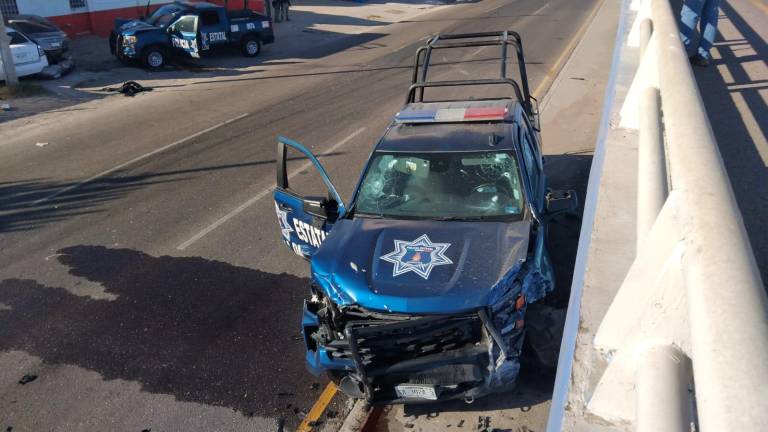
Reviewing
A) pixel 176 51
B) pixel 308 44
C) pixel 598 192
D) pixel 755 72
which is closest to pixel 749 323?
pixel 598 192

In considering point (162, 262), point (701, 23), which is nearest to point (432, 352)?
point (162, 262)

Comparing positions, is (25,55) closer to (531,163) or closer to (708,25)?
(531,163)

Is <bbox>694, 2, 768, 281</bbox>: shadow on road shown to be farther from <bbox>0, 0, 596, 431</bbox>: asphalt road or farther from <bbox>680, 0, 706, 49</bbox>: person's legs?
<bbox>0, 0, 596, 431</bbox>: asphalt road

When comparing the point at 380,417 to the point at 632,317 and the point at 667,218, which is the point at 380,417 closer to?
the point at 632,317

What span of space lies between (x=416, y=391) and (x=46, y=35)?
2010cm

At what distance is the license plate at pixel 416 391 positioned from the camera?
4.72m

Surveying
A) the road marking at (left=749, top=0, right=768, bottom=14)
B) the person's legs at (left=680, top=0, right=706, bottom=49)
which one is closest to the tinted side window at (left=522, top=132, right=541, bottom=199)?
the person's legs at (left=680, top=0, right=706, bottom=49)

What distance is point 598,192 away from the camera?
5.19 m

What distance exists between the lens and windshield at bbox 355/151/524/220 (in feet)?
19.0

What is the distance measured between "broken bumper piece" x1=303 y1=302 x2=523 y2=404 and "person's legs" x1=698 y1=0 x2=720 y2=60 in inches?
376

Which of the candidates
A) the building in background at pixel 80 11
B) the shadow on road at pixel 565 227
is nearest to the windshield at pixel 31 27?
the building in background at pixel 80 11

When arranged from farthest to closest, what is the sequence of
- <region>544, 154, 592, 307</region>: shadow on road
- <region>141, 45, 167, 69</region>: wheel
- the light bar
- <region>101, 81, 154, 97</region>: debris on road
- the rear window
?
<region>141, 45, 167, 69</region>: wheel
the rear window
<region>101, 81, 154, 97</region>: debris on road
the light bar
<region>544, 154, 592, 307</region>: shadow on road

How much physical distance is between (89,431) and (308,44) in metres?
22.5

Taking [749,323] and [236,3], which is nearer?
[749,323]
